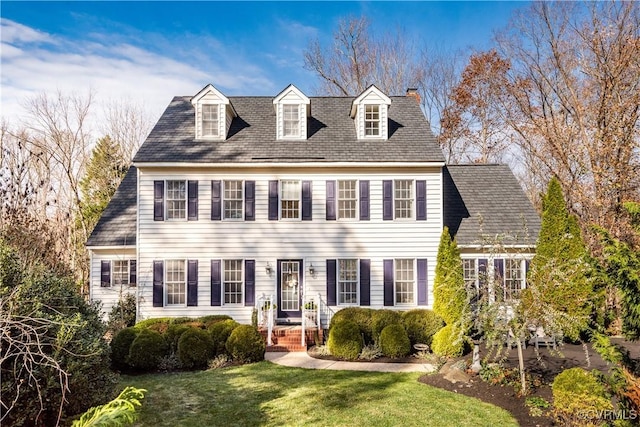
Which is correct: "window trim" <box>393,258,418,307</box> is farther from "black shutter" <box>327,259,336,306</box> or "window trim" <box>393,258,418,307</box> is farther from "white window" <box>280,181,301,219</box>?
"white window" <box>280,181,301,219</box>

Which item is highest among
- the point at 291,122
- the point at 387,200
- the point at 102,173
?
the point at 291,122

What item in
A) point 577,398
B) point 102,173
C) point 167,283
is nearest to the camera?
point 577,398

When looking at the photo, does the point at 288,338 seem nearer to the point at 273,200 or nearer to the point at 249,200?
Answer: the point at 273,200

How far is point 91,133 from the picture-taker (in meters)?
26.0

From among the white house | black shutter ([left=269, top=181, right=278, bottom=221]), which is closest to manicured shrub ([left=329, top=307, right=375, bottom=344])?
the white house

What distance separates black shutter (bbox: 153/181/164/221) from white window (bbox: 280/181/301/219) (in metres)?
4.28

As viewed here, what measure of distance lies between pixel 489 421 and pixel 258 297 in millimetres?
8848

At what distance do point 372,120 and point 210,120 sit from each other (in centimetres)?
618

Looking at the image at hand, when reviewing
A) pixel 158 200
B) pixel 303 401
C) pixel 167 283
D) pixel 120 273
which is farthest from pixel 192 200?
pixel 303 401

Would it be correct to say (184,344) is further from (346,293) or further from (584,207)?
(584,207)

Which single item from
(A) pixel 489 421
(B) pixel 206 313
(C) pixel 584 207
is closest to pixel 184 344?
(B) pixel 206 313

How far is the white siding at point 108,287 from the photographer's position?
15.3 m

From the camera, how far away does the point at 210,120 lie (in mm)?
15336

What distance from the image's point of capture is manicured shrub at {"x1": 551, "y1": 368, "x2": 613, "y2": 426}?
6576 mm
